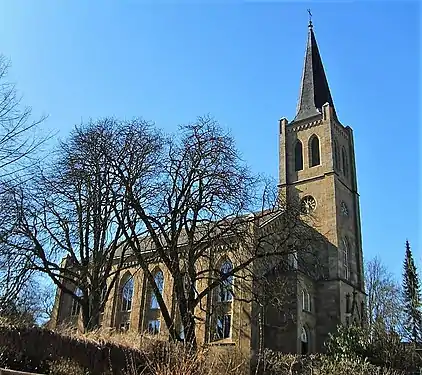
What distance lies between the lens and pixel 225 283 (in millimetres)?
25594

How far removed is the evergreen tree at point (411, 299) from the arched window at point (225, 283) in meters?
11.8

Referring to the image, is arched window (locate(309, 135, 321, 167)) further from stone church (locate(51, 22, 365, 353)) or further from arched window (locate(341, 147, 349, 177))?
arched window (locate(341, 147, 349, 177))

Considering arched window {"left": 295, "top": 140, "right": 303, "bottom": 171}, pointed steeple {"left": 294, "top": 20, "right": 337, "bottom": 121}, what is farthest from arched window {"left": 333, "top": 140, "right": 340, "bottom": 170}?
pointed steeple {"left": 294, "top": 20, "right": 337, "bottom": 121}

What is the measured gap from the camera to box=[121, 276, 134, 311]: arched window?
42.4 meters

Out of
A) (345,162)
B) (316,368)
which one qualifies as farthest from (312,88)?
(316,368)

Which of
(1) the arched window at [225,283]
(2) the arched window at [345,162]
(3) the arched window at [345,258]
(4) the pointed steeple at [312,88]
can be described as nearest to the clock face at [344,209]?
(3) the arched window at [345,258]

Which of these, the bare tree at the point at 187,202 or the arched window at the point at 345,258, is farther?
the arched window at the point at 345,258

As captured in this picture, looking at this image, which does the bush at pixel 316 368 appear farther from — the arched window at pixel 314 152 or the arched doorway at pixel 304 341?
the arched window at pixel 314 152

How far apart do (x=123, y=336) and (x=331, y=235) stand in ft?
85.0

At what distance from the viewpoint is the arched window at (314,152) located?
144ft

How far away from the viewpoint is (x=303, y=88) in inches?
1938

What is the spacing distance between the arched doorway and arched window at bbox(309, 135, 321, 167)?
15.9 meters

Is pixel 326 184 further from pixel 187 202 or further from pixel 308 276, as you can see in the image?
pixel 187 202

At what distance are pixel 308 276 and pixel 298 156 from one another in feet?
44.7
